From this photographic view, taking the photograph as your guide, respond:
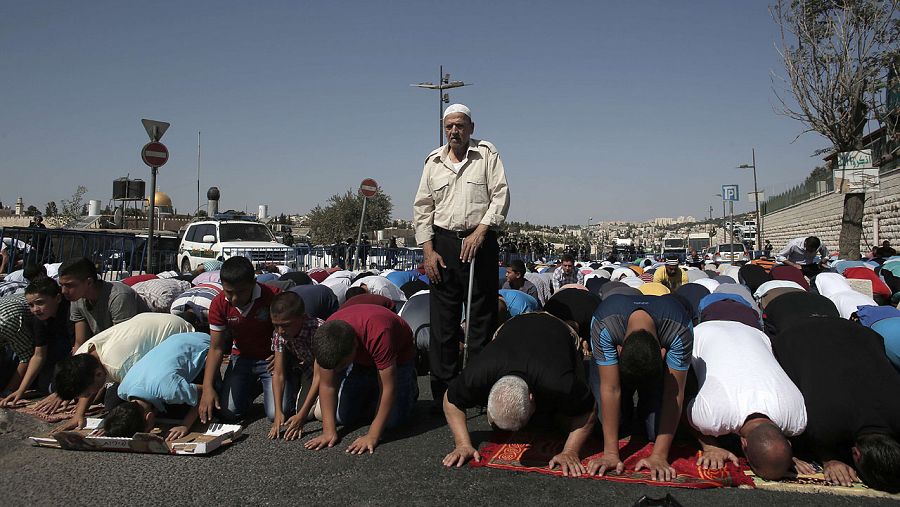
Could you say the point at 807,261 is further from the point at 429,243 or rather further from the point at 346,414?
the point at 346,414

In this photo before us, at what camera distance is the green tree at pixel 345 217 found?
4984 centimetres

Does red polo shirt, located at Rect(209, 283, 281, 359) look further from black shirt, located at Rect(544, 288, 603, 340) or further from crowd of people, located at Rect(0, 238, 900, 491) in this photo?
black shirt, located at Rect(544, 288, 603, 340)

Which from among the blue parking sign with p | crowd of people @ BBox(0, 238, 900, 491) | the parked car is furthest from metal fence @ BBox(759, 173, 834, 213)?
crowd of people @ BBox(0, 238, 900, 491)

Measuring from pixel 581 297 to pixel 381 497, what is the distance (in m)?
3.32

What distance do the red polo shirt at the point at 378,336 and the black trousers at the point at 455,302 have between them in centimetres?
30

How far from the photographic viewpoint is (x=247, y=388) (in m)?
4.63

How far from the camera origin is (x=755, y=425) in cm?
319

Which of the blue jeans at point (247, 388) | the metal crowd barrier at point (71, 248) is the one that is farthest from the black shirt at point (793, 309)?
the metal crowd barrier at point (71, 248)

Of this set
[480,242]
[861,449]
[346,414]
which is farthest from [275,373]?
[861,449]

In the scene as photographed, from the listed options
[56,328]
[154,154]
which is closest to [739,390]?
[56,328]

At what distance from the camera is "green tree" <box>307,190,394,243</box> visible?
4984cm

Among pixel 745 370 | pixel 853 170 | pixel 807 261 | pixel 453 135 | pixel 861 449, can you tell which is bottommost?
pixel 861 449

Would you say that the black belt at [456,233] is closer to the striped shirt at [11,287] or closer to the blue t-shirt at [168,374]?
the blue t-shirt at [168,374]

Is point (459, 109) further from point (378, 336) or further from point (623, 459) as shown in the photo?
point (623, 459)
